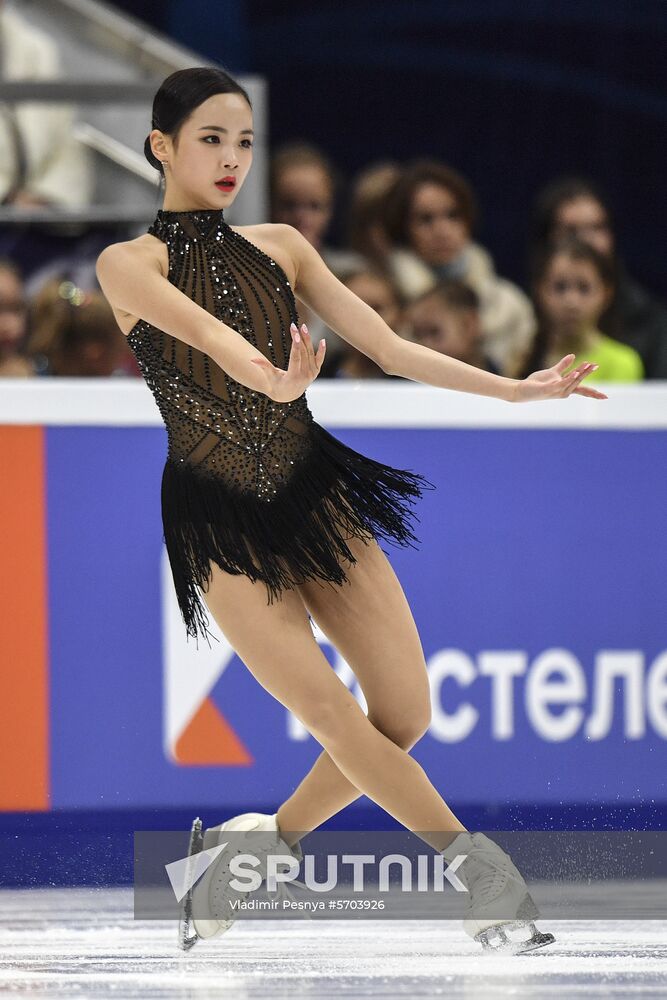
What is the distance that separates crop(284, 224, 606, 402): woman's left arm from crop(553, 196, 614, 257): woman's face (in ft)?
6.95

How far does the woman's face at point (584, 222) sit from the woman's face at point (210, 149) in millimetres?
2288

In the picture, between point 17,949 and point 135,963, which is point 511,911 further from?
point 17,949

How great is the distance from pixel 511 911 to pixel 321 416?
1465mm

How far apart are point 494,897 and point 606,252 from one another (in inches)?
98.8

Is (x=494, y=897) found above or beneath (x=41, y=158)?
beneath

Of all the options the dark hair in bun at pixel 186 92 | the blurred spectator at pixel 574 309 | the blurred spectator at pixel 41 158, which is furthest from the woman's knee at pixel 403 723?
the blurred spectator at pixel 41 158

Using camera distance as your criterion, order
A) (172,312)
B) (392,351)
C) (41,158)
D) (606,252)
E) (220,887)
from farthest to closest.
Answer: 1. (41,158)
2. (606,252)
3. (220,887)
4. (392,351)
5. (172,312)

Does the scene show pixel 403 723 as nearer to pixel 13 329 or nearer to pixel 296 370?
pixel 296 370

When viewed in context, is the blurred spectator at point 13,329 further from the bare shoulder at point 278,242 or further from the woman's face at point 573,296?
the bare shoulder at point 278,242

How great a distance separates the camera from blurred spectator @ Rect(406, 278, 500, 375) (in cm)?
446

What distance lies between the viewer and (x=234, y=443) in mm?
2818

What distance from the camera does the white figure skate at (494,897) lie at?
111 inches

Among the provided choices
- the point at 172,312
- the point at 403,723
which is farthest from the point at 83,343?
the point at 403,723

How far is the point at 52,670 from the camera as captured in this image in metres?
3.83
